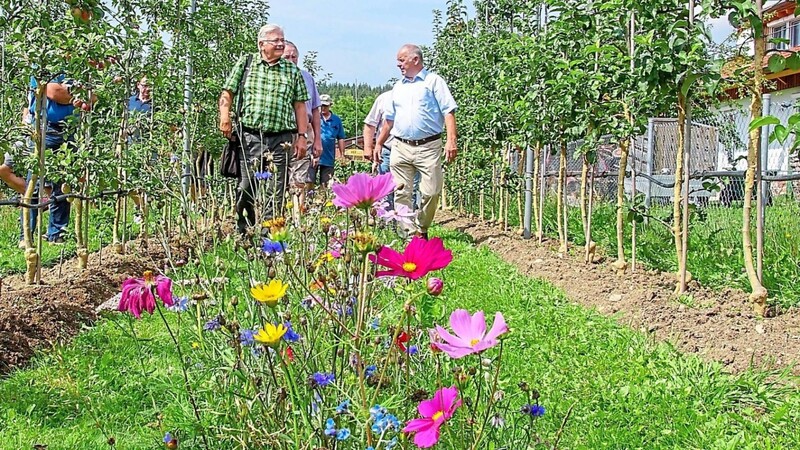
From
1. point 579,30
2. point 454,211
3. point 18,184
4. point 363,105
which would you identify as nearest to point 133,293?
point 579,30

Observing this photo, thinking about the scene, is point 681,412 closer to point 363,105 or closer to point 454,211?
point 454,211

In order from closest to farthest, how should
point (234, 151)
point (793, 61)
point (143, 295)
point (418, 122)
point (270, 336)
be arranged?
point (270, 336)
point (143, 295)
point (793, 61)
point (234, 151)
point (418, 122)

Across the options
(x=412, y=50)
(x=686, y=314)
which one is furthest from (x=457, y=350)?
(x=412, y=50)

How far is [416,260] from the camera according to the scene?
1536 mm

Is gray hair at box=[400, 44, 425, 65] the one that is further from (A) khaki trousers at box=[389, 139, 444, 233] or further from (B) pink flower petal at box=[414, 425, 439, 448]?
(B) pink flower petal at box=[414, 425, 439, 448]

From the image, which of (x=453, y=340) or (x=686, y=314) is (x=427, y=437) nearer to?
(x=453, y=340)

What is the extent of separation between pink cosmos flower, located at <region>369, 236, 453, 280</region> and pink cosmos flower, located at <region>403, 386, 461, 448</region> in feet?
0.74

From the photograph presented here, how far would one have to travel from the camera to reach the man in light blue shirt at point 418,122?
7055 millimetres

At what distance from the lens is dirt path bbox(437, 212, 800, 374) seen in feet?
12.1

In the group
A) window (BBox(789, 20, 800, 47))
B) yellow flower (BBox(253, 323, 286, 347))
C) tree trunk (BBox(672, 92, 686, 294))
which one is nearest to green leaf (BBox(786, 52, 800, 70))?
tree trunk (BBox(672, 92, 686, 294))

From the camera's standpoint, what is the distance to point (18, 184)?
24.4 feet

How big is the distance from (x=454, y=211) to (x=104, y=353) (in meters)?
11.1

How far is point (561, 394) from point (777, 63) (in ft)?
6.58

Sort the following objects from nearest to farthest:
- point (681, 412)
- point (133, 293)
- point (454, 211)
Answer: point (133, 293)
point (681, 412)
point (454, 211)
